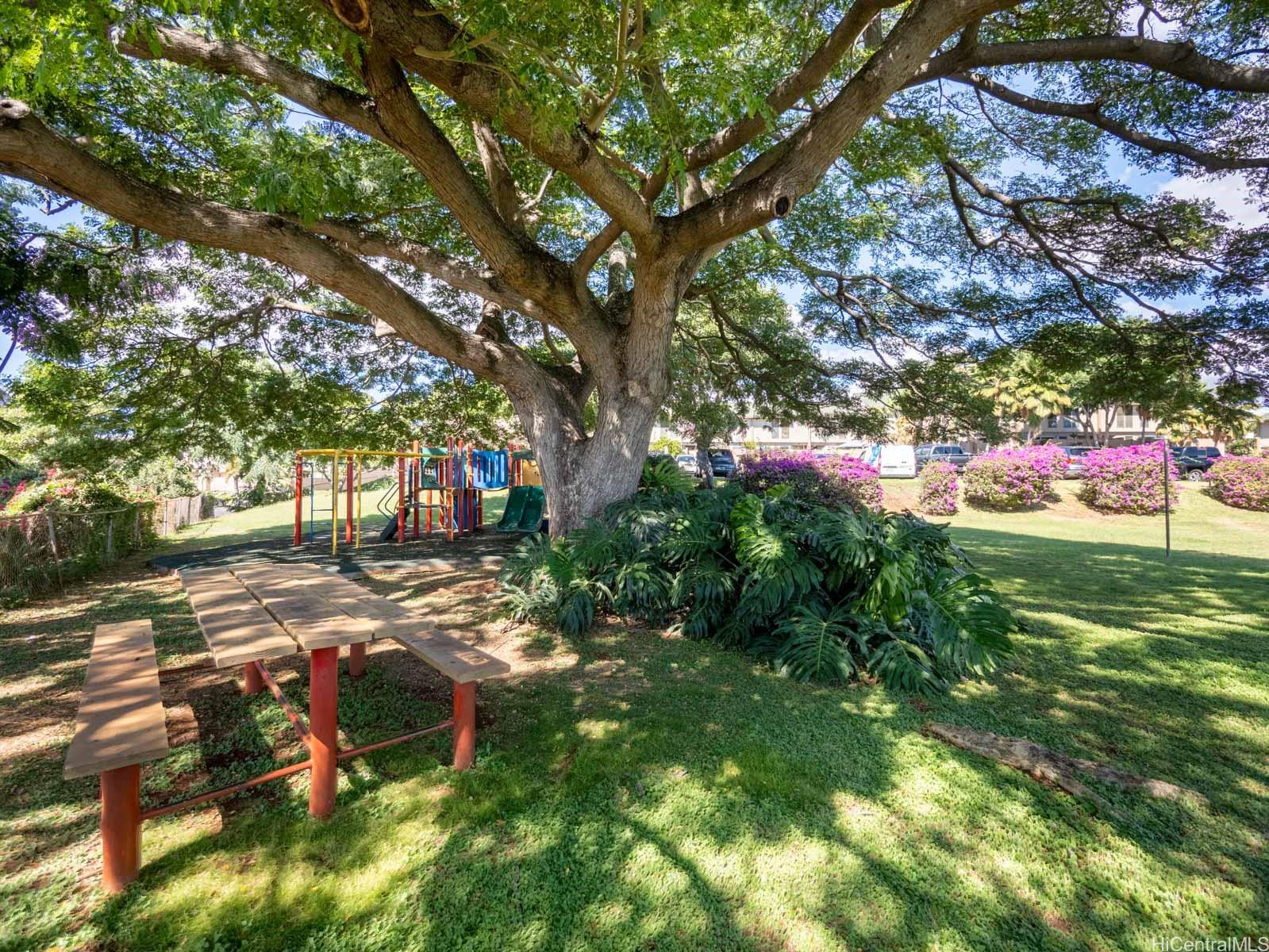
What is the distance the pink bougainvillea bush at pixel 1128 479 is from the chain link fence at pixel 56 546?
22816 mm

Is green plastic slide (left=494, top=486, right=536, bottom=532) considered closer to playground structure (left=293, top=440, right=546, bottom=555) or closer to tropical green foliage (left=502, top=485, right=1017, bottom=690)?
playground structure (left=293, top=440, right=546, bottom=555)

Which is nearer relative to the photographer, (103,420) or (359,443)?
(103,420)

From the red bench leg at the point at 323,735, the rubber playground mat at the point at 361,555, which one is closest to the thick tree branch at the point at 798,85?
the red bench leg at the point at 323,735

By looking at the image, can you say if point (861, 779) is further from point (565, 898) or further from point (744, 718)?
point (565, 898)

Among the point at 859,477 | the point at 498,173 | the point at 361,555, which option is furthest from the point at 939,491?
the point at 361,555

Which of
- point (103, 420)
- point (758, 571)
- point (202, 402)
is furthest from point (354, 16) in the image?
point (103, 420)

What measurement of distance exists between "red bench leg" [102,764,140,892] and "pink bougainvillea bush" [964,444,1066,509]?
→ 19.9 metres

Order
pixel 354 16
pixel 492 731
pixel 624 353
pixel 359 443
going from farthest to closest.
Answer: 1. pixel 359 443
2. pixel 624 353
3. pixel 354 16
4. pixel 492 731

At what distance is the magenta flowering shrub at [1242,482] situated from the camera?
1506cm

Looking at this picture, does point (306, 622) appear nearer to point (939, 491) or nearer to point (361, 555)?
point (361, 555)

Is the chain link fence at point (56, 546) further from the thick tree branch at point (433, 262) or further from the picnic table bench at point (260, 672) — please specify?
the thick tree branch at point (433, 262)

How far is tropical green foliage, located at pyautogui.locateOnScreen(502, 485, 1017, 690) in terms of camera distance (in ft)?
12.9

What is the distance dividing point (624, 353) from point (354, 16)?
11.9 ft

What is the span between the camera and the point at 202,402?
8359 millimetres
